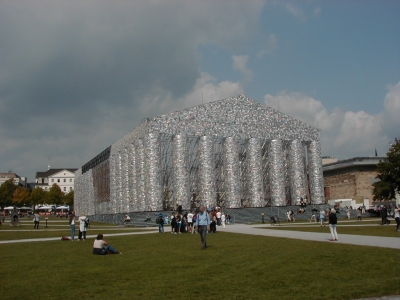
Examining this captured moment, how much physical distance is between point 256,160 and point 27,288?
133 ft

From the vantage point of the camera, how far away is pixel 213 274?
11.0m

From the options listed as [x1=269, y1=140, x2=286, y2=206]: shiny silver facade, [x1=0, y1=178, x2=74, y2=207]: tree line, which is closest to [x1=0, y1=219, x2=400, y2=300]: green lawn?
[x1=269, y1=140, x2=286, y2=206]: shiny silver facade

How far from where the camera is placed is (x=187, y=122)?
46719 millimetres

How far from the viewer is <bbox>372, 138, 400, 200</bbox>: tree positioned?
44.0 meters

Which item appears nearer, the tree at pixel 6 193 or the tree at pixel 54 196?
the tree at pixel 6 193

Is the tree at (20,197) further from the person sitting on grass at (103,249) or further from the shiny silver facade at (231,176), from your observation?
the person sitting on grass at (103,249)

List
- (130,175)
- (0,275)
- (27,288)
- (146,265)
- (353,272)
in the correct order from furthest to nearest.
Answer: (130,175) < (146,265) < (0,275) < (353,272) < (27,288)

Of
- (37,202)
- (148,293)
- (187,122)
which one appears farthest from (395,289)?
(37,202)

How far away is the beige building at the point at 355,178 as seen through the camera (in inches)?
2813

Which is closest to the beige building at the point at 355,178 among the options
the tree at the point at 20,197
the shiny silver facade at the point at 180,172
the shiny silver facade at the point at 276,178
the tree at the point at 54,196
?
the shiny silver facade at the point at 276,178

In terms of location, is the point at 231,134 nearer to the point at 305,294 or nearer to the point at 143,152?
the point at 143,152

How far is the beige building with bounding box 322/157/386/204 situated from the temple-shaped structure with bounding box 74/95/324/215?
19362 mm

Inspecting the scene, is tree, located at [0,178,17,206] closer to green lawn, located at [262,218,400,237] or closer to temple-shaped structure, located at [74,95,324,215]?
temple-shaped structure, located at [74,95,324,215]

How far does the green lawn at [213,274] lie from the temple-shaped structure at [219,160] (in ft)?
95.8
